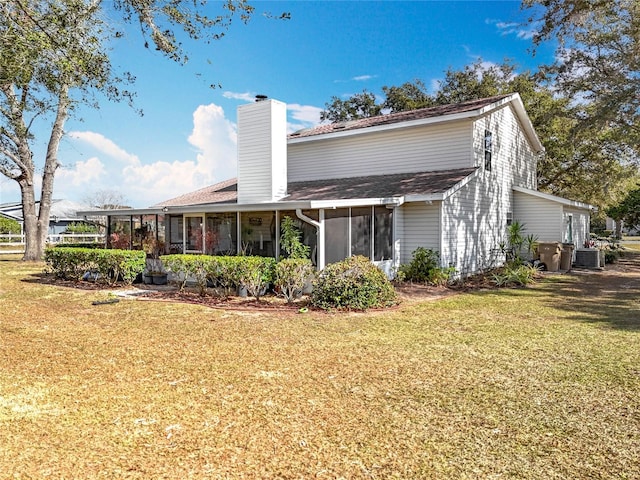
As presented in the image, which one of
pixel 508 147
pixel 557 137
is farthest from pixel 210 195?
pixel 557 137

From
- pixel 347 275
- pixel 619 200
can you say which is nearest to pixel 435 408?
pixel 347 275

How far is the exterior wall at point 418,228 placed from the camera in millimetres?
13367

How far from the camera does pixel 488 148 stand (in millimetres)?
16297

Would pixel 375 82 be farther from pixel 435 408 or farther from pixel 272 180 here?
pixel 435 408

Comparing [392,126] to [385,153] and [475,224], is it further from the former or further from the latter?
[475,224]

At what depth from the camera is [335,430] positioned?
378 centimetres

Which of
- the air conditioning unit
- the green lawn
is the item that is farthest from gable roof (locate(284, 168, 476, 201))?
the air conditioning unit

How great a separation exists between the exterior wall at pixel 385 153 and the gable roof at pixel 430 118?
0.31 meters

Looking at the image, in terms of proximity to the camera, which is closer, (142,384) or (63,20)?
(142,384)

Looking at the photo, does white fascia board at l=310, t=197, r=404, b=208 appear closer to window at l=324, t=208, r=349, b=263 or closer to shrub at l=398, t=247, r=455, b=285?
window at l=324, t=208, r=349, b=263

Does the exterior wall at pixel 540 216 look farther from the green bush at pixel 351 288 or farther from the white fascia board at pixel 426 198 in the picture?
the green bush at pixel 351 288

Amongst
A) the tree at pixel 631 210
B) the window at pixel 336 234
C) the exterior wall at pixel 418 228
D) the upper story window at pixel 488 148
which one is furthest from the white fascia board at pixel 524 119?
the window at pixel 336 234

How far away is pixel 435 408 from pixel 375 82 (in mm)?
30151

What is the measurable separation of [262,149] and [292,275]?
585 cm
